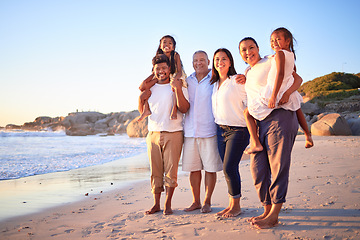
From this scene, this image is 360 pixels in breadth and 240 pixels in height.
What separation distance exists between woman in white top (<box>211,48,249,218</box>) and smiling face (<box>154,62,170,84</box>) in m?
0.69

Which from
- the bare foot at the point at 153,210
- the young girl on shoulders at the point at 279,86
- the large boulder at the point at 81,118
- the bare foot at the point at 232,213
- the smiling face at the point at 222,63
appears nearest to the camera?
the young girl on shoulders at the point at 279,86

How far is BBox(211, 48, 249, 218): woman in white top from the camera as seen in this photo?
3.33 meters

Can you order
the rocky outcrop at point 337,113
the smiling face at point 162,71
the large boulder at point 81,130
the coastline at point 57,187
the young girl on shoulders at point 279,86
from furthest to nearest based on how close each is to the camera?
1. the large boulder at point 81,130
2. the rocky outcrop at point 337,113
3. the coastline at point 57,187
4. the smiling face at point 162,71
5. the young girl on shoulders at point 279,86

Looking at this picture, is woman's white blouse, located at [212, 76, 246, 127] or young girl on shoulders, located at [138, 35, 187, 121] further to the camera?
young girl on shoulders, located at [138, 35, 187, 121]

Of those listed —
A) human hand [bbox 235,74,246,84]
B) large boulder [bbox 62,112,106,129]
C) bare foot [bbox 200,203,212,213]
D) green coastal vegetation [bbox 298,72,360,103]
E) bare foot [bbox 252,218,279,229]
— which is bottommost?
bare foot [bbox 200,203,212,213]

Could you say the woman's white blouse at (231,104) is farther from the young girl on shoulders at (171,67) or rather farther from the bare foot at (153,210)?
the bare foot at (153,210)

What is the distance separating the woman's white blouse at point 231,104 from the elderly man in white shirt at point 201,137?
0.23m

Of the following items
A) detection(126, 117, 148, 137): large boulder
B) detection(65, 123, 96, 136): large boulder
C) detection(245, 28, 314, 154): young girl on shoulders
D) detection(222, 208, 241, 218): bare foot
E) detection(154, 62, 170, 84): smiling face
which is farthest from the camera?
detection(65, 123, 96, 136): large boulder

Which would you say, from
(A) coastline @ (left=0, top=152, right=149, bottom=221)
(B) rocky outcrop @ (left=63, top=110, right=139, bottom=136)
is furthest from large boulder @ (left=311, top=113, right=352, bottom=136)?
(B) rocky outcrop @ (left=63, top=110, right=139, bottom=136)

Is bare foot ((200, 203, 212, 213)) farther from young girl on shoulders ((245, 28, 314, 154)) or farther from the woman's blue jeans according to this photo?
young girl on shoulders ((245, 28, 314, 154))

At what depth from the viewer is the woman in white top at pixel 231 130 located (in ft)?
10.9

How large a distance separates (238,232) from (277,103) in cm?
126

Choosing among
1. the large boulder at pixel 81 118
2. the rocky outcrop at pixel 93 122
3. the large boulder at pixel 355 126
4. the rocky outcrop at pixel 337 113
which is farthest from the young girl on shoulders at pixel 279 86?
the large boulder at pixel 81 118

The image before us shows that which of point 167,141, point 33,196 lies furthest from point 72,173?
point 167,141
